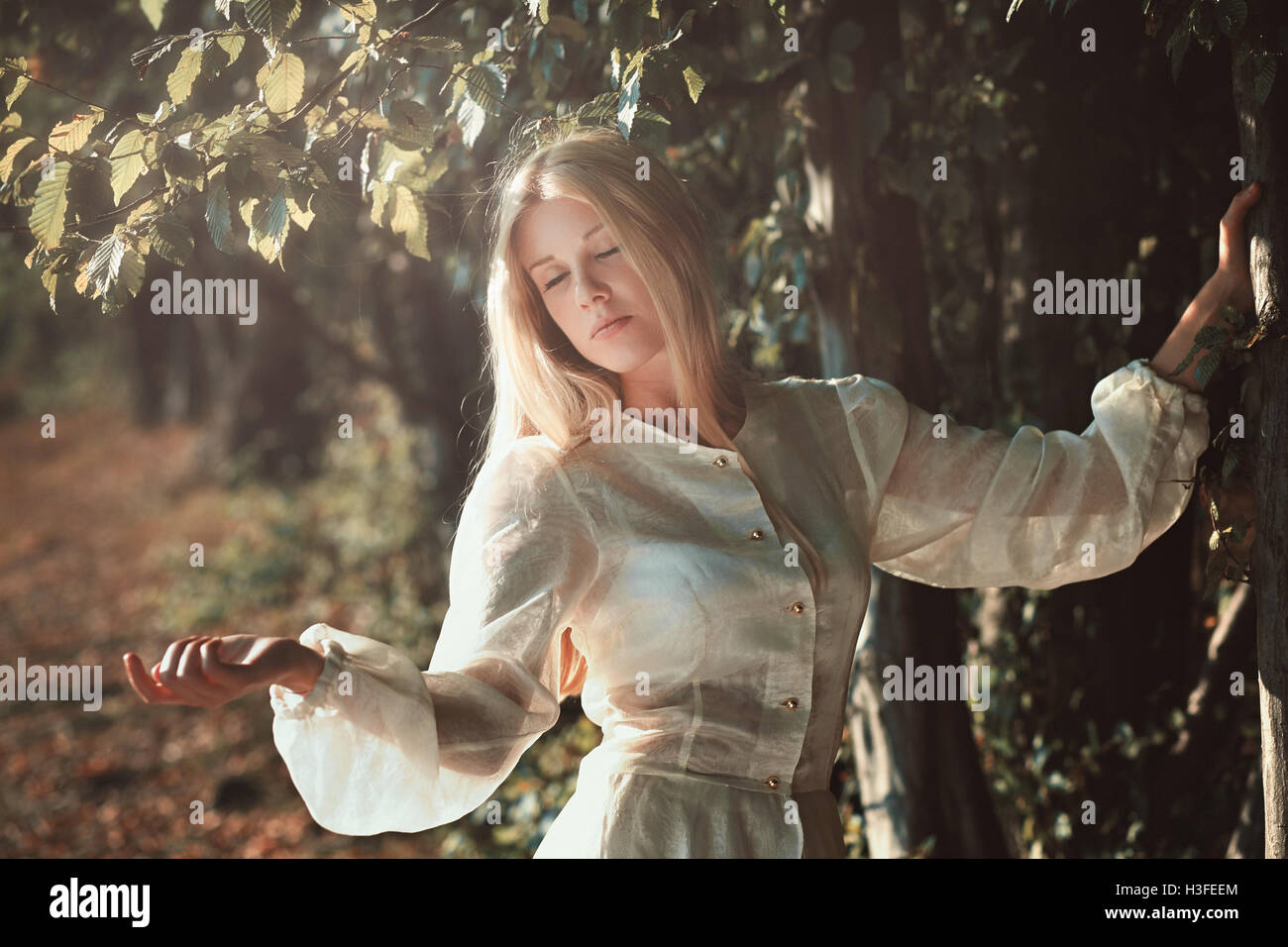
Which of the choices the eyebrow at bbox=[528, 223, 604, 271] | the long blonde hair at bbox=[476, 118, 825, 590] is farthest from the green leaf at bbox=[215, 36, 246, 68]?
the eyebrow at bbox=[528, 223, 604, 271]

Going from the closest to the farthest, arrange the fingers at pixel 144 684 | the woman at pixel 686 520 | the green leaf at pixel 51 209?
1. the fingers at pixel 144 684
2. the woman at pixel 686 520
3. the green leaf at pixel 51 209

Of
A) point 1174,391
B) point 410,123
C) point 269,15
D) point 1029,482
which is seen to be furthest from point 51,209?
point 1174,391

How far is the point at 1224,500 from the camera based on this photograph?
2318 mm

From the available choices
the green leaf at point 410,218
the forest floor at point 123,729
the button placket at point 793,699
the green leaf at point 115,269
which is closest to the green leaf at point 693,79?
the green leaf at point 410,218

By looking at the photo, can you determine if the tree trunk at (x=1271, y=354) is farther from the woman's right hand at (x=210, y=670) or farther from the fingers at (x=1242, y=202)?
the woman's right hand at (x=210, y=670)

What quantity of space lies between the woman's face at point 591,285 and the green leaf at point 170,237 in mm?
647

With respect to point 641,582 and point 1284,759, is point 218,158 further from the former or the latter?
point 1284,759

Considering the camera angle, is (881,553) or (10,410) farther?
(10,410)

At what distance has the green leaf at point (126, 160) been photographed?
2.43 m

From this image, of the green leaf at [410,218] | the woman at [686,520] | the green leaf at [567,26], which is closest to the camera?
the woman at [686,520]

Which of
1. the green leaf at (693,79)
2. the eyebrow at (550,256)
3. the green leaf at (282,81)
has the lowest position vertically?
the eyebrow at (550,256)

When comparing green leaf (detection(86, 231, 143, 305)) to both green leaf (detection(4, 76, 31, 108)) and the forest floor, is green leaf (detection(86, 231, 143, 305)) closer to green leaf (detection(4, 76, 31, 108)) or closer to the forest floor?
green leaf (detection(4, 76, 31, 108))

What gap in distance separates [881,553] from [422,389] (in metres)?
5.03

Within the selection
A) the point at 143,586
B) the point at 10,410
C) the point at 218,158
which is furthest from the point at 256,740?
the point at 10,410
